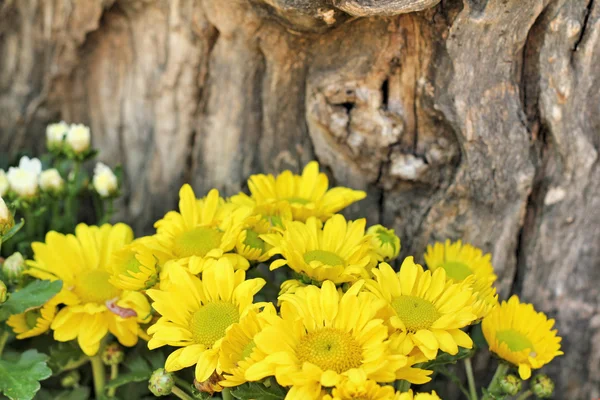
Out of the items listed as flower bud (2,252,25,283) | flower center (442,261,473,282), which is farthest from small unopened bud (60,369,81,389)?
flower center (442,261,473,282)

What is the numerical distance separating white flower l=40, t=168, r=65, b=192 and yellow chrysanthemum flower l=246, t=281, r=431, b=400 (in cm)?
91

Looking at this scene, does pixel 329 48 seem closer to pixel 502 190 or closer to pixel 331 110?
pixel 331 110

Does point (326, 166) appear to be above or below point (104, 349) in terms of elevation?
above

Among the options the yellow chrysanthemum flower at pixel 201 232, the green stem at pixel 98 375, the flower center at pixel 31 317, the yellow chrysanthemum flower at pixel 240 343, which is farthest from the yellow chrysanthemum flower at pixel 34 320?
the yellow chrysanthemum flower at pixel 240 343

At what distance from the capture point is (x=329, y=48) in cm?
186

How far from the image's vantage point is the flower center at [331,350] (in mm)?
1314

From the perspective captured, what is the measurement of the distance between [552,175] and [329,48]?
27.1 inches

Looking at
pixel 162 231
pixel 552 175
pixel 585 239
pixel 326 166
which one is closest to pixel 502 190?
pixel 552 175

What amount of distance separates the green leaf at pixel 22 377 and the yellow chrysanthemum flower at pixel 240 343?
485 millimetres

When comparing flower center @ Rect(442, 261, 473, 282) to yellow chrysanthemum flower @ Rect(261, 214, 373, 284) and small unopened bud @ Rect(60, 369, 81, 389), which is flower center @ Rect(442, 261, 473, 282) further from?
small unopened bud @ Rect(60, 369, 81, 389)

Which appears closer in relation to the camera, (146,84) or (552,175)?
(552,175)

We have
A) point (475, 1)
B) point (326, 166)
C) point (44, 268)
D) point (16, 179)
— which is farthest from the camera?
point (326, 166)

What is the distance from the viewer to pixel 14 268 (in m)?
1.73

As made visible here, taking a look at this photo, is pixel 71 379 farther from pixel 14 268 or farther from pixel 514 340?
pixel 514 340
